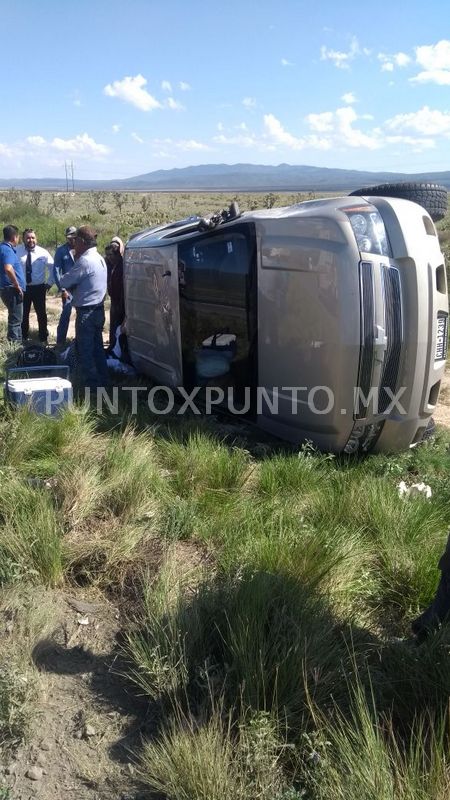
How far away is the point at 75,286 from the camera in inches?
274

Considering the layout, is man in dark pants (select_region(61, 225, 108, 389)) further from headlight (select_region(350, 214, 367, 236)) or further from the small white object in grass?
the small white object in grass

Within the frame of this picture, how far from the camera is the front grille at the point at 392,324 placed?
463cm

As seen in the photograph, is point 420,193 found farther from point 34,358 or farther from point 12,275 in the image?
point 12,275

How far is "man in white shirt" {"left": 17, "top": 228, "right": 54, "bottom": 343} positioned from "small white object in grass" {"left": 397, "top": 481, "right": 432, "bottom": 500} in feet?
22.8

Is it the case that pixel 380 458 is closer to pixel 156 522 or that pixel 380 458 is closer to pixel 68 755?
pixel 156 522

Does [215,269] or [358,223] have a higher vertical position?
[358,223]

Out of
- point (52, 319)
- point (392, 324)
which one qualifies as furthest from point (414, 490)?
point (52, 319)

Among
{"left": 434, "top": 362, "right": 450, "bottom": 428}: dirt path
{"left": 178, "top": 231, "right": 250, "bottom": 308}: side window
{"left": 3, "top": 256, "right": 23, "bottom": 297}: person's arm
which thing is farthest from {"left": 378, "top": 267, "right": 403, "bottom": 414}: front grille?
{"left": 3, "top": 256, "right": 23, "bottom": 297}: person's arm

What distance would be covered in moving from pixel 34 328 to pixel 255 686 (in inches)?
384

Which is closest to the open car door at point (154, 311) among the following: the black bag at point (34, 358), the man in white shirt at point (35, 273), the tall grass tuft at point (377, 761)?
the black bag at point (34, 358)

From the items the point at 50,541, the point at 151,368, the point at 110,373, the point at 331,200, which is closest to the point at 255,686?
the point at 50,541

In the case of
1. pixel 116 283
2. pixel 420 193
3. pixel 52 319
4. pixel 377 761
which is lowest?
pixel 377 761

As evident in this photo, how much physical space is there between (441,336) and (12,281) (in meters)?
6.42

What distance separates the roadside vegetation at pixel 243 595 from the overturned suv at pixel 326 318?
1.27 ft
